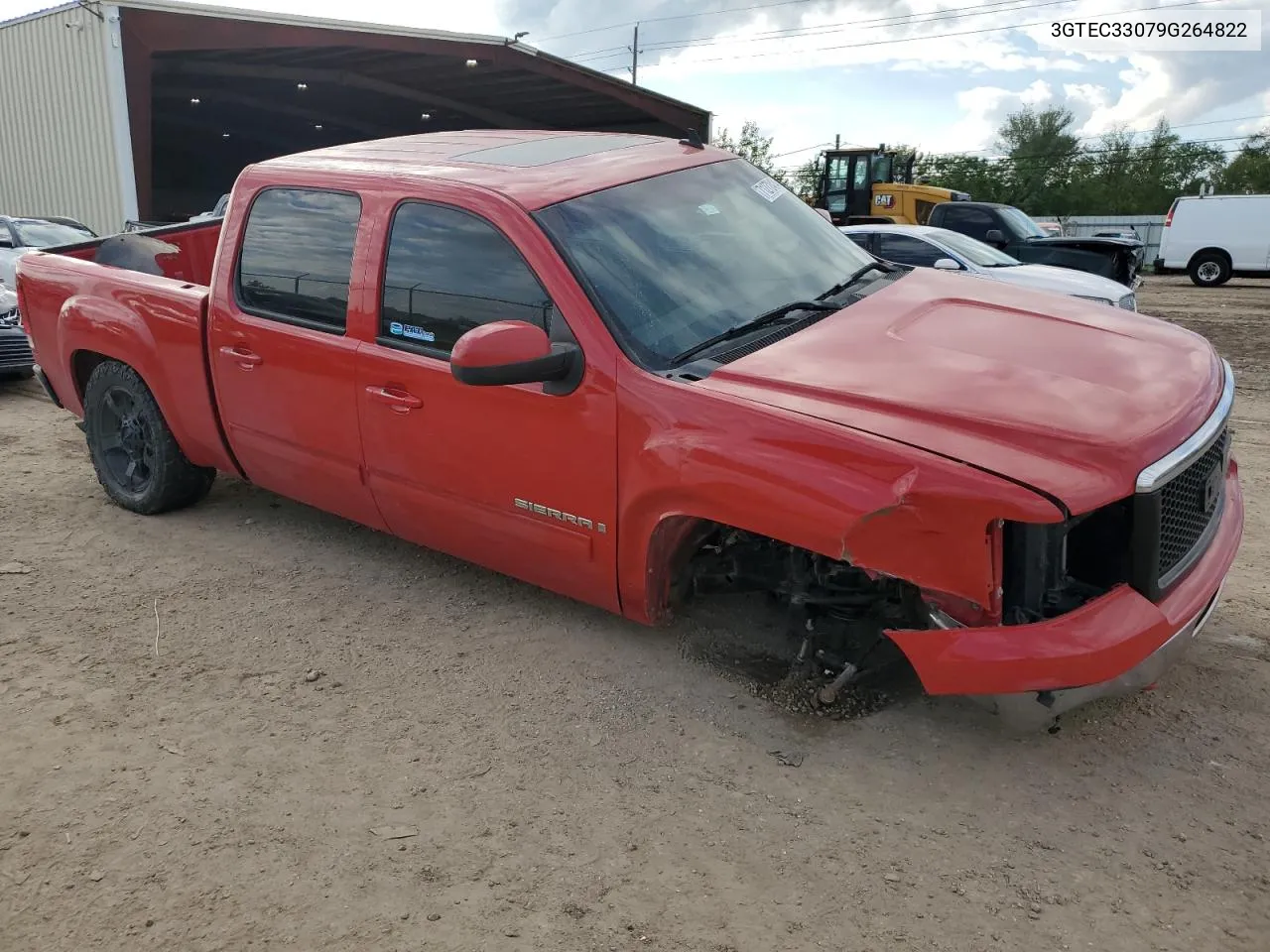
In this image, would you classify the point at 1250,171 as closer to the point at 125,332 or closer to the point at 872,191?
the point at 872,191

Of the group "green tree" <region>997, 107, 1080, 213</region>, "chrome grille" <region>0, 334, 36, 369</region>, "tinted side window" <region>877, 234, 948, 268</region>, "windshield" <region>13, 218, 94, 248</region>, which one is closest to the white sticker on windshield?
"tinted side window" <region>877, 234, 948, 268</region>

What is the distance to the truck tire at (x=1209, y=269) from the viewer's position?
20.9 meters

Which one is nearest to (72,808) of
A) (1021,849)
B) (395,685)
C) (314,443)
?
(395,685)

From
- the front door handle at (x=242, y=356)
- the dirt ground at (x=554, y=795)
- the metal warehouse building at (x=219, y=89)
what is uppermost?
the metal warehouse building at (x=219, y=89)

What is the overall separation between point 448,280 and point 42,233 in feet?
39.2

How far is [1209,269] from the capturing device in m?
21.1

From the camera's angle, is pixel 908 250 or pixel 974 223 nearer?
pixel 908 250

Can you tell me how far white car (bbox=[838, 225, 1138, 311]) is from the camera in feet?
31.0

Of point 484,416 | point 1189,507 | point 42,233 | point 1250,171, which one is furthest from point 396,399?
point 1250,171

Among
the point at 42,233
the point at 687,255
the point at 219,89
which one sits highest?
the point at 219,89

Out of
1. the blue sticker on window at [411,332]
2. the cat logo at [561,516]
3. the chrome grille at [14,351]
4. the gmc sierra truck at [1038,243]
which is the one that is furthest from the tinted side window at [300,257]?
the gmc sierra truck at [1038,243]

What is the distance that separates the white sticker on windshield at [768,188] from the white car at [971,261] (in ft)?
16.9

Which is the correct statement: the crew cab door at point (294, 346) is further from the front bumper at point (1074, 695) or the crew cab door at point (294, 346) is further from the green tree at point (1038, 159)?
the green tree at point (1038, 159)

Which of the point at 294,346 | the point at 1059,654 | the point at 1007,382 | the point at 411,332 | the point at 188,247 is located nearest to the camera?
Answer: the point at 1059,654
